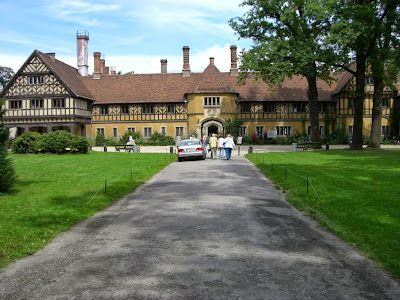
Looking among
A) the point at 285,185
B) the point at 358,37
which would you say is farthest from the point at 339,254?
the point at 358,37

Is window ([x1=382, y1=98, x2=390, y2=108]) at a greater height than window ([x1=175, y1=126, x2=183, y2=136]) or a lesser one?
greater

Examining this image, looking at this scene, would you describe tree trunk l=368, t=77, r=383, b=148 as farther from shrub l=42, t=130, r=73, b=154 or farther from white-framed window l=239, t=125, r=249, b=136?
shrub l=42, t=130, r=73, b=154

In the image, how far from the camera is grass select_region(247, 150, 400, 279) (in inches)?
269

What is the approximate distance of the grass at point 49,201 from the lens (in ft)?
23.6

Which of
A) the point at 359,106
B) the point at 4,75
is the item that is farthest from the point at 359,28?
the point at 4,75

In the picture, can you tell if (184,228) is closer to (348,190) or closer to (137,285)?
(137,285)

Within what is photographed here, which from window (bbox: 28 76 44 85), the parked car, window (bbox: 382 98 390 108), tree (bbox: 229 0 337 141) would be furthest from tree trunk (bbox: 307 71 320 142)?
window (bbox: 28 76 44 85)

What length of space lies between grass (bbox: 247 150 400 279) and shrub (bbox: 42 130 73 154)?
54.9 feet

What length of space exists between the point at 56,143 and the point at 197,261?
25159 millimetres

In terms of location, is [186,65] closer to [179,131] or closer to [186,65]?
[186,65]

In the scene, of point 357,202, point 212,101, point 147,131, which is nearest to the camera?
point 357,202

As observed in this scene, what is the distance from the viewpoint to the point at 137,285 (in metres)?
A: 4.90

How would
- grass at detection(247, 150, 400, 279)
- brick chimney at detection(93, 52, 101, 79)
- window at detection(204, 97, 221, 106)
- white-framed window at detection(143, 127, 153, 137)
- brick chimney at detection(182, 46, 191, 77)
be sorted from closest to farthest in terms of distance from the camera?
grass at detection(247, 150, 400, 279), window at detection(204, 97, 221, 106), white-framed window at detection(143, 127, 153, 137), brick chimney at detection(182, 46, 191, 77), brick chimney at detection(93, 52, 101, 79)

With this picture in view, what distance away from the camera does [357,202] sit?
10.3m
